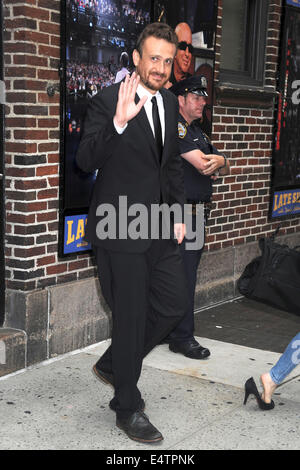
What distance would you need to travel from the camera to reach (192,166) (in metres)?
5.49

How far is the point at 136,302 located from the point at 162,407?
949mm

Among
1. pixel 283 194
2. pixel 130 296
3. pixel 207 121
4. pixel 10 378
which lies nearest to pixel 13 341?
pixel 10 378

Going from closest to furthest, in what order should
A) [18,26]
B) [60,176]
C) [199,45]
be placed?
1. [18,26]
2. [60,176]
3. [199,45]

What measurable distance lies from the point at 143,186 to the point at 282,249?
2.07m

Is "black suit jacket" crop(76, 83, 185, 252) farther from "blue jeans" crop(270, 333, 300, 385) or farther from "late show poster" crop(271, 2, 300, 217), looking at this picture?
"late show poster" crop(271, 2, 300, 217)

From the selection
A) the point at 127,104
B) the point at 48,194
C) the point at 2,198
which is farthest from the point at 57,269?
the point at 127,104

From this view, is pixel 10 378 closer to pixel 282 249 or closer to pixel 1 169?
pixel 1 169

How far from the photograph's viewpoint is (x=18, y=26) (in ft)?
16.4

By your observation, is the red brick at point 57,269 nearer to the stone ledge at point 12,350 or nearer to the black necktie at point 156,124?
the stone ledge at point 12,350

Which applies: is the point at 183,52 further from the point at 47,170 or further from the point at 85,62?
the point at 47,170

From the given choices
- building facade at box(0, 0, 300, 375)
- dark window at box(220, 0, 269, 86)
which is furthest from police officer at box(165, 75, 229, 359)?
dark window at box(220, 0, 269, 86)

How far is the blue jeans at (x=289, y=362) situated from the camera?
4340 millimetres

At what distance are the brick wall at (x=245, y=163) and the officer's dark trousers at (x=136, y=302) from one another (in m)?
3.31

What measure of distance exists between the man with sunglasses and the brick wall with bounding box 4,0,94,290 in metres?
1.73
